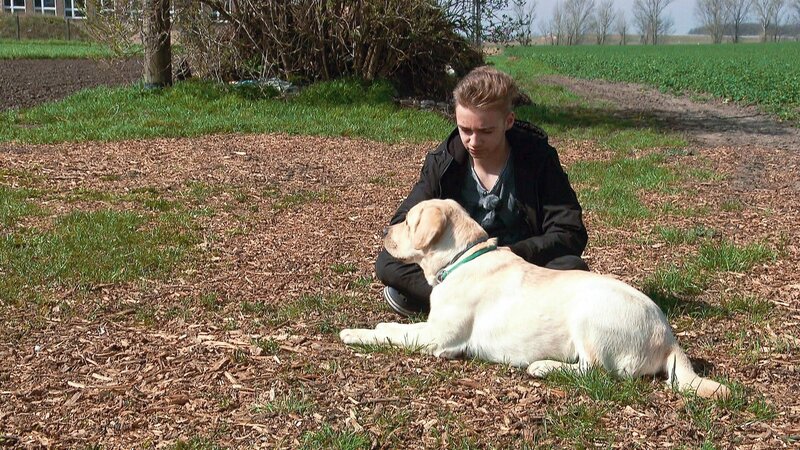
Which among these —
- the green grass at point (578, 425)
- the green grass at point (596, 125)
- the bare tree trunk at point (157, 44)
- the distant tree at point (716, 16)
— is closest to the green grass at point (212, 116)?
the bare tree trunk at point (157, 44)

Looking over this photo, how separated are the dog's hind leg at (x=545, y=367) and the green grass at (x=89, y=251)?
3.21m

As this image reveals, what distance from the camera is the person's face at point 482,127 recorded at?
16.3ft

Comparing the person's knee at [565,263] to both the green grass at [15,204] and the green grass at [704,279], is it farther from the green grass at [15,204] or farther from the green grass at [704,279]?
the green grass at [15,204]

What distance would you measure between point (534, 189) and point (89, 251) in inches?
148

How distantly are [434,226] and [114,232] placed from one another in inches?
155

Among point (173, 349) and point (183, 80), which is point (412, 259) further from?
point (183, 80)

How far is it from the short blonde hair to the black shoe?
1.39 meters

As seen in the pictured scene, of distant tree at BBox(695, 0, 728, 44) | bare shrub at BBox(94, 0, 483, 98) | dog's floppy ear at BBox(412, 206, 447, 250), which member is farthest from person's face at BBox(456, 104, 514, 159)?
distant tree at BBox(695, 0, 728, 44)

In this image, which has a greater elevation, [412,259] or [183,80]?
[183,80]

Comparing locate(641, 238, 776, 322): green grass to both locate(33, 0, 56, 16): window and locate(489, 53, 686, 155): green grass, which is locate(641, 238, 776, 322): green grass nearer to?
locate(489, 53, 686, 155): green grass

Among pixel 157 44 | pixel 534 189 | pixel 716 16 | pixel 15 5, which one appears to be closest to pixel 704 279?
pixel 534 189

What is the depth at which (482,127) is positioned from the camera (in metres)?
4.98

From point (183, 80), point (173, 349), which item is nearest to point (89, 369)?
point (173, 349)

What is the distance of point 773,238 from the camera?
740 cm
